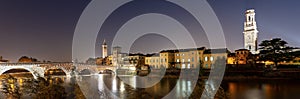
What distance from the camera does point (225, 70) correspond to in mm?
44781

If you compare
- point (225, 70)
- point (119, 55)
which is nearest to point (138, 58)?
point (119, 55)

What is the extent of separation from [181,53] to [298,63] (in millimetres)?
25080

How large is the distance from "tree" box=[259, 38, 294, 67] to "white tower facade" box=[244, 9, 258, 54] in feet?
80.8

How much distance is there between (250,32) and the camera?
2783 inches

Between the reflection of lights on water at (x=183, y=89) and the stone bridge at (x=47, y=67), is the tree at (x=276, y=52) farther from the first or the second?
the stone bridge at (x=47, y=67)

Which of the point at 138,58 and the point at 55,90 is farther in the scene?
the point at 138,58

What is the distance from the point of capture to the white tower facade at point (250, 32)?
6902 cm

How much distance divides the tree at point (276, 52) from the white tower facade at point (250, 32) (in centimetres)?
2461

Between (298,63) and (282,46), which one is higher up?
(282,46)

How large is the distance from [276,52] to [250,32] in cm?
2787

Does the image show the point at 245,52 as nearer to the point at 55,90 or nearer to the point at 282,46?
the point at 282,46

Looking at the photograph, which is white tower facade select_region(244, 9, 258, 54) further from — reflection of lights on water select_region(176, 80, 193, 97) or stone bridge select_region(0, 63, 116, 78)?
reflection of lights on water select_region(176, 80, 193, 97)

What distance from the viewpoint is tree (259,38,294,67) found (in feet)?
138

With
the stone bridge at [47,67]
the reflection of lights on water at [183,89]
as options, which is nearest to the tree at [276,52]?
the reflection of lights on water at [183,89]
